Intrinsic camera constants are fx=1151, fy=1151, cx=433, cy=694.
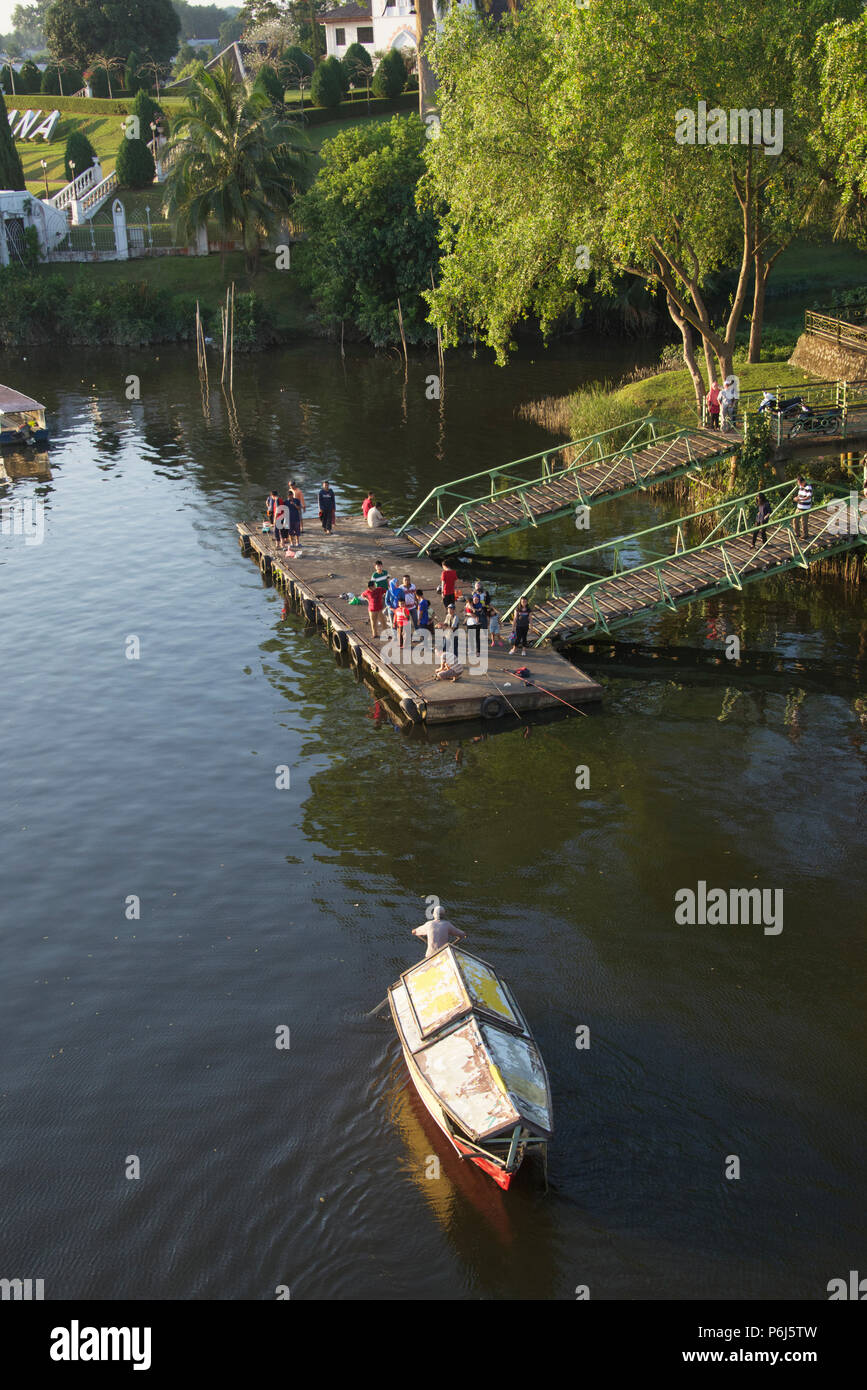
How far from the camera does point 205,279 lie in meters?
79.5

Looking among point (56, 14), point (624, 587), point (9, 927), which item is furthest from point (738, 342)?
point (56, 14)

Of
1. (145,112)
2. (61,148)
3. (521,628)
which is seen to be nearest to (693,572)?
(521,628)

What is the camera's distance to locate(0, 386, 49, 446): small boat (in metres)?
54.4

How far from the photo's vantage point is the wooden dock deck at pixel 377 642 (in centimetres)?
2650

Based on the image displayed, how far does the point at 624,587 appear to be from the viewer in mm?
30172

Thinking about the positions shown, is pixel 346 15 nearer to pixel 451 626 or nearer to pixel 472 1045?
pixel 451 626

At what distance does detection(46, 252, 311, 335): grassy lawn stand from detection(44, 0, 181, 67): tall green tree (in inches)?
2013

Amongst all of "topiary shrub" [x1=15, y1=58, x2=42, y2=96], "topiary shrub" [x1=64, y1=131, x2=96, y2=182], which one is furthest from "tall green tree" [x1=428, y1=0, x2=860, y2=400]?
"topiary shrub" [x1=15, y1=58, x2=42, y2=96]

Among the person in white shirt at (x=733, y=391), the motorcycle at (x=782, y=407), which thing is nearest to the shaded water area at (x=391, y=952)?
the motorcycle at (x=782, y=407)

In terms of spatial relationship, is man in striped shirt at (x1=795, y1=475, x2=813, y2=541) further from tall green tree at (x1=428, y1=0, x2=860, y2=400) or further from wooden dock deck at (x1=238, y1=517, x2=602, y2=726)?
tall green tree at (x1=428, y1=0, x2=860, y2=400)

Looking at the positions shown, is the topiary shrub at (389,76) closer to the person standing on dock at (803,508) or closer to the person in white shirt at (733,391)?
the person in white shirt at (733,391)

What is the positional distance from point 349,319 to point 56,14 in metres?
70.1

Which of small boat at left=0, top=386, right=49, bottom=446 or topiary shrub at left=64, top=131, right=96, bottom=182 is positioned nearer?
small boat at left=0, top=386, right=49, bottom=446

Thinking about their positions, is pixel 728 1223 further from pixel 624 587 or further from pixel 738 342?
pixel 738 342
